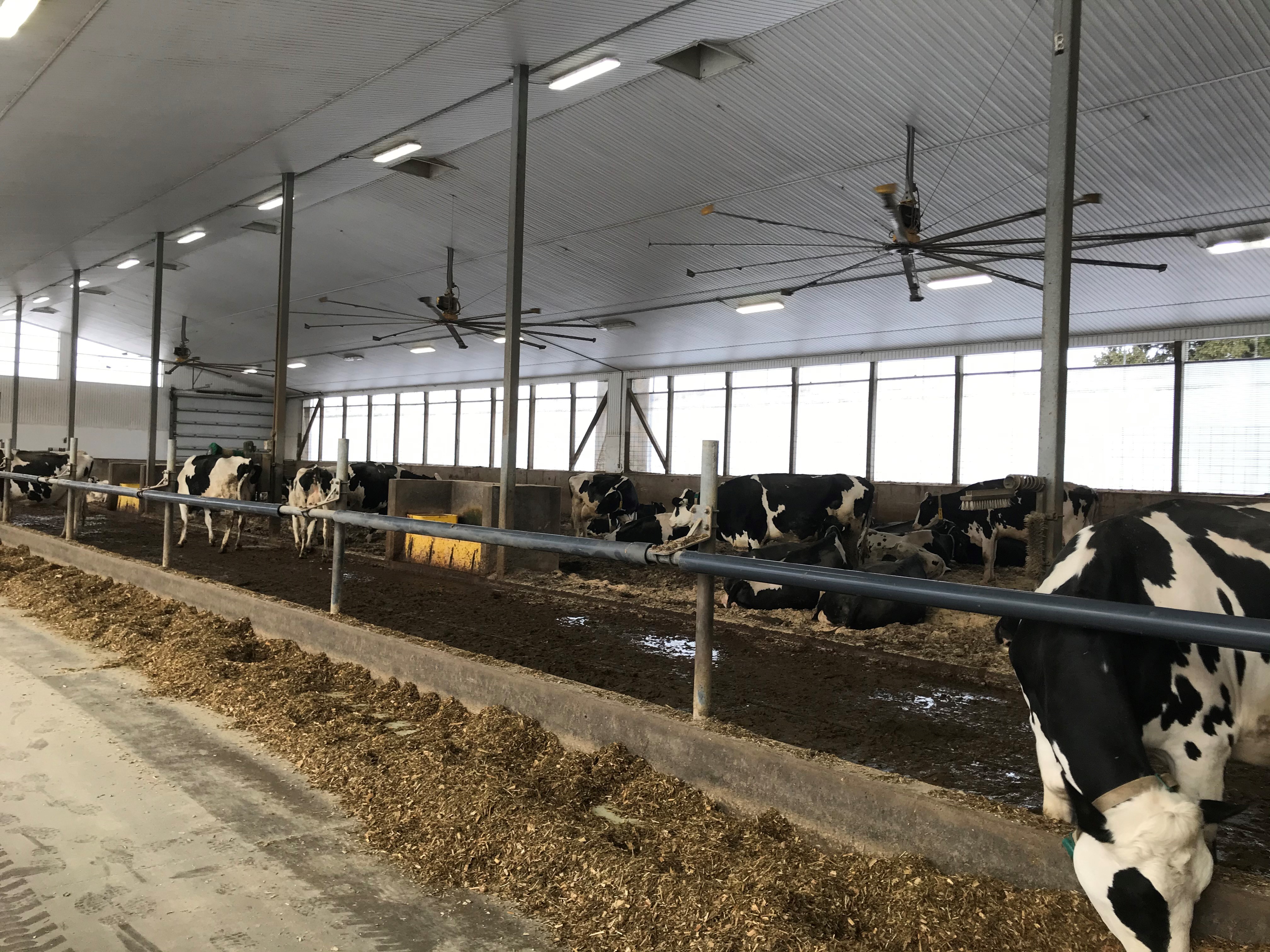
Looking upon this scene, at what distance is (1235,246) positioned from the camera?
42.8 ft

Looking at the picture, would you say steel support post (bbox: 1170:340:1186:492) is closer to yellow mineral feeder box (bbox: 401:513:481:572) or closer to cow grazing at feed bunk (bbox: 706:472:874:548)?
cow grazing at feed bunk (bbox: 706:472:874:548)

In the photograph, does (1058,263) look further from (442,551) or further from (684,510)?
(442,551)

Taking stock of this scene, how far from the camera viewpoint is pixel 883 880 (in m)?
2.54

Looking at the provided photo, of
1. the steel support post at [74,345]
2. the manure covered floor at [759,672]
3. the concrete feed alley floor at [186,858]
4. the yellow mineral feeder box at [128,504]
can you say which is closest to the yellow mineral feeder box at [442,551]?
the manure covered floor at [759,672]

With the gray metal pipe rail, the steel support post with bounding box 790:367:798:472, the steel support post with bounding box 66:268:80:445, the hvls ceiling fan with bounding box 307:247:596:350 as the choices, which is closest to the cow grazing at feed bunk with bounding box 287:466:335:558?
the hvls ceiling fan with bounding box 307:247:596:350

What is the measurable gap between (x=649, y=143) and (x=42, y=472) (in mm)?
16474

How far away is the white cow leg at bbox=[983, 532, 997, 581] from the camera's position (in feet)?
35.1

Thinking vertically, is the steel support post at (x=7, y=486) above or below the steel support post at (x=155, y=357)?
below

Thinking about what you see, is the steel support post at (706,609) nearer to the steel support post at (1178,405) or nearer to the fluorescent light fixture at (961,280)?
the fluorescent light fixture at (961,280)

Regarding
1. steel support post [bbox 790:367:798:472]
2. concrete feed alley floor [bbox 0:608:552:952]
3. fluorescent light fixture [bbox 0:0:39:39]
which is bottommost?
concrete feed alley floor [bbox 0:608:552:952]

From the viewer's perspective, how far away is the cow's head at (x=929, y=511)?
44.1 ft

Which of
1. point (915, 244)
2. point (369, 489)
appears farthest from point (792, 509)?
point (369, 489)

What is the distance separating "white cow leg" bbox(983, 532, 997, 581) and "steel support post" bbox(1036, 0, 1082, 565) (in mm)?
4067

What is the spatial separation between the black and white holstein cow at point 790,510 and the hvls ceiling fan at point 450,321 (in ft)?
12.1
